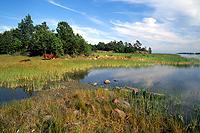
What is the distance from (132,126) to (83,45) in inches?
2288

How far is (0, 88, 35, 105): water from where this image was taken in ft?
59.2

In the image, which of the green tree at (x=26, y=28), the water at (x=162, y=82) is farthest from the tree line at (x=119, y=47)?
the water at (x=162, y=82)

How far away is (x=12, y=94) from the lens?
1964 centimetres

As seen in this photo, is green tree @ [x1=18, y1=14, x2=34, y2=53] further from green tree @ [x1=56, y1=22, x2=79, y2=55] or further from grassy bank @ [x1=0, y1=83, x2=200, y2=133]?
grassy bank @ [x1=0, y1=83, x2=200, y2=133]

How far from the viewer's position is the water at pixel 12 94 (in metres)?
18.0

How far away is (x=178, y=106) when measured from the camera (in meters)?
14.0

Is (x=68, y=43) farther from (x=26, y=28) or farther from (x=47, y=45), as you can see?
(x=26, y=28)

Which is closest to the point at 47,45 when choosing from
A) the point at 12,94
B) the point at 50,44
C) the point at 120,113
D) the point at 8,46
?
the point at 50,44

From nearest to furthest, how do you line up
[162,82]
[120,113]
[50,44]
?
[120,113], [162,82], [50,44]

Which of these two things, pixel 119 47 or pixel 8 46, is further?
pixel 119 47

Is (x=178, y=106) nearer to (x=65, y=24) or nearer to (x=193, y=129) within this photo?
(x=193, y=129)

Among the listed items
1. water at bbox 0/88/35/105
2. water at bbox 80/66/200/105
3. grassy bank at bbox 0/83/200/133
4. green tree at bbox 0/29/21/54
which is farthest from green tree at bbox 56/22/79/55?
grassy bank at bbox 0/83/200/133

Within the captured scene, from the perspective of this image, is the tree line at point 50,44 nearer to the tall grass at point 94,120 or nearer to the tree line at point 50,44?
the tree line at point 50,44

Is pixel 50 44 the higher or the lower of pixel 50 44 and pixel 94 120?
the higher
